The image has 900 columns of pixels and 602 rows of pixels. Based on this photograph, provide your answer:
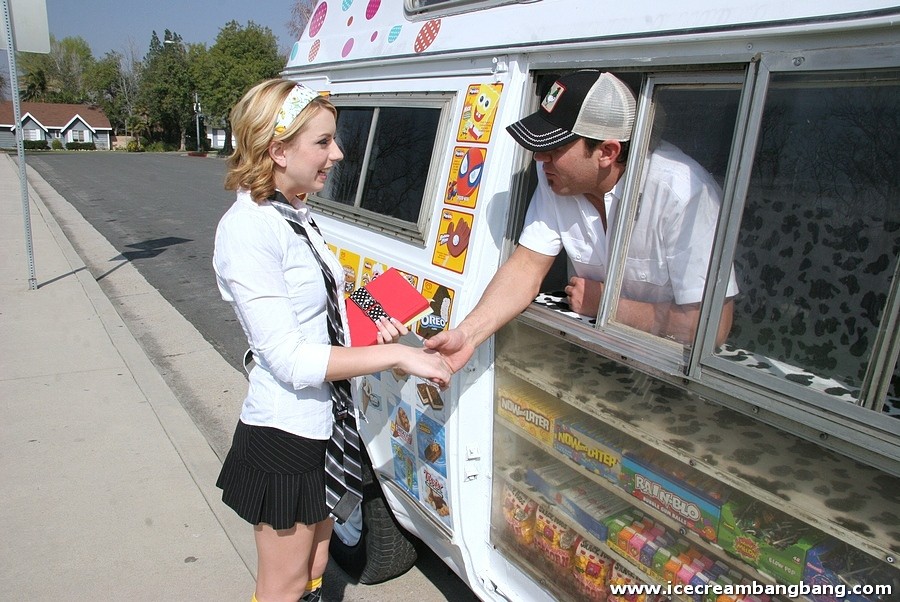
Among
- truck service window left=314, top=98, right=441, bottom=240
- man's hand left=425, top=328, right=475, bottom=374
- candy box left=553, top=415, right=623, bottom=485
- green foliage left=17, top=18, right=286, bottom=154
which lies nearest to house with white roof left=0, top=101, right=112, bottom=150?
green foliage left=17, top=18, right=286, bottom=154

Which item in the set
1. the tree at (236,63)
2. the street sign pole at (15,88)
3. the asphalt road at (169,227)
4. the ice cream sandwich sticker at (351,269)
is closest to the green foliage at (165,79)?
the tree at (236,63)

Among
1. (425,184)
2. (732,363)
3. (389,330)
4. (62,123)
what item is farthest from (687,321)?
(62,123)

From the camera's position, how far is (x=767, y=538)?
158cm

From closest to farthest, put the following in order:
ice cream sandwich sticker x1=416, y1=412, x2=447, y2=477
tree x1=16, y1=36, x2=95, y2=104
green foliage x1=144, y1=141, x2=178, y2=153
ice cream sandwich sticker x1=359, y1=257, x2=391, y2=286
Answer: ice cream sandwich sticker x1=416, y1=412, x2=447, y2=477 → ice cream sandwich sticker x1=359, y1=257, x2=391, y2=286 → green foliage x1=144, y1=141, x2=178, y2=153 → tree x1=16, y1=36, x2=95, y2=104

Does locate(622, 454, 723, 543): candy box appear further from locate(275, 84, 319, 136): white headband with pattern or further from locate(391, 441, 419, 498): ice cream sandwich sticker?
locate(275, 84, 319, 136): white headband with pattern

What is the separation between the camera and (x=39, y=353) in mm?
5914

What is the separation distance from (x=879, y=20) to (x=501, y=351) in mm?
1357

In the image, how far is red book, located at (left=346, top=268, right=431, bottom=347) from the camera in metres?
2.08

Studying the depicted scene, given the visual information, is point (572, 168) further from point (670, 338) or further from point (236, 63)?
point (236, 63)

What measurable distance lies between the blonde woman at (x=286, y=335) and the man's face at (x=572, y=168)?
2.12 feet

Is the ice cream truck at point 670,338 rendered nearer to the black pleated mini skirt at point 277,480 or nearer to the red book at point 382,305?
the red book at point 382,305

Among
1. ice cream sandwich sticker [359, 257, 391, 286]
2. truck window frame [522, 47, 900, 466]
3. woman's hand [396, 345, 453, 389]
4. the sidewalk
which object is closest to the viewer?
truck window frame [522, 47, 900, 466]

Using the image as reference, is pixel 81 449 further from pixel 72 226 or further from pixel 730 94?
pixel 72 226

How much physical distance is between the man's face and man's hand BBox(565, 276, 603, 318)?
286 mm
